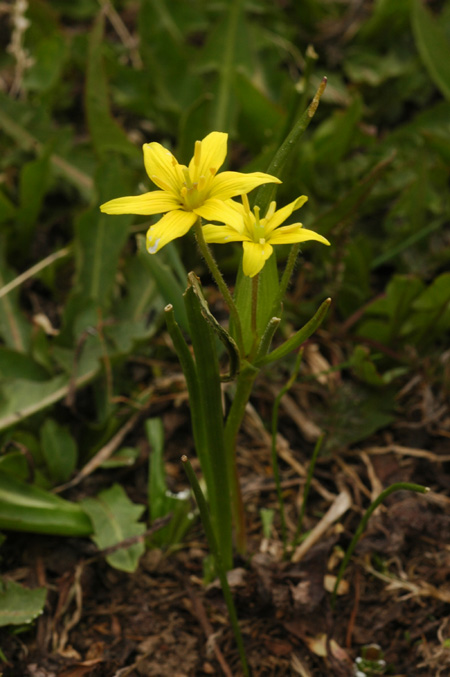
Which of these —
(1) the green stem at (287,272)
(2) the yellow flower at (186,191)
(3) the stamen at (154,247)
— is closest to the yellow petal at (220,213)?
(2) the yellow flower at (186,191)

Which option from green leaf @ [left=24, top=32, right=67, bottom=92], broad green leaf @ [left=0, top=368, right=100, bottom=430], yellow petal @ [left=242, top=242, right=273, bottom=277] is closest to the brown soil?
broad green leaf @ [left=0, top=368, right=100, bottom=430]

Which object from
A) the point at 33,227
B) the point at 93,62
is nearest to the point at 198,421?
the point at 33,227

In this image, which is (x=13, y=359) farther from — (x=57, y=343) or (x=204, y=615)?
(x=204, y=615)

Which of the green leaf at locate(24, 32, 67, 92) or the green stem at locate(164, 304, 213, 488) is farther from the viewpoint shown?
the green leaf at locate(24, 32, 67, 92)

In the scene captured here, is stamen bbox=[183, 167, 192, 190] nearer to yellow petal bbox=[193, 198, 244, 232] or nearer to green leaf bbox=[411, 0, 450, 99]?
yellow petal bbox=[193, 198, 244, 232]

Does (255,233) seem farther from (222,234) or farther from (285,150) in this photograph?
(285,150)
